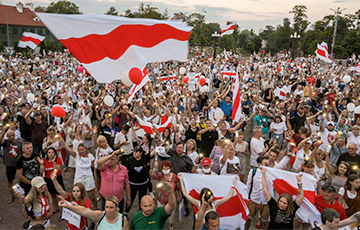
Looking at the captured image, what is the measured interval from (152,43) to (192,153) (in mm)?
2370

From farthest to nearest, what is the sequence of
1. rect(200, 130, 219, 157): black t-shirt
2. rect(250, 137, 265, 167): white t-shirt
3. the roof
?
the roof → rect(200, 130, 219, 157): black t-shirt → rect(250, 137, 265, 167): white t-shirt

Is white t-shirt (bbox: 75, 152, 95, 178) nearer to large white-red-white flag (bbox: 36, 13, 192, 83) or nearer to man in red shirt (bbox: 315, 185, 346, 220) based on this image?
large white-red-white flag (bbox: 36, 13, 192, 83)

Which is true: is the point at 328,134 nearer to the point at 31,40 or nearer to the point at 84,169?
the point at 84,169

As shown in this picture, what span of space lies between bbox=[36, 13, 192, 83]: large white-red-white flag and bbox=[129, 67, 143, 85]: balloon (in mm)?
176

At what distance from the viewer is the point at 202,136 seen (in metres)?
6.81

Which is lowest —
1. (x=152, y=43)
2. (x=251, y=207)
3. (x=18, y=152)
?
(x=251, y=207)

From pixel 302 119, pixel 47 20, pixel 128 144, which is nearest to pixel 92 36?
pixel 47 20

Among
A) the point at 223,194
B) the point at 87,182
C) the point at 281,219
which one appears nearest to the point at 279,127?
the point at 223,194

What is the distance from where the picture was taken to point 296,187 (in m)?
4.44

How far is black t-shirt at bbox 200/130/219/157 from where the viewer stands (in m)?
6.65

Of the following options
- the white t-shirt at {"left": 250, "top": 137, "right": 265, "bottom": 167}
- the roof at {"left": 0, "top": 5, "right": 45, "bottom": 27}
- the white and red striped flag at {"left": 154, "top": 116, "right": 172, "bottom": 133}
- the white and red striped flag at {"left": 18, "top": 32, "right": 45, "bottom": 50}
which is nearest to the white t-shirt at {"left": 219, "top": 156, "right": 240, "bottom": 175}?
the white t-shirt at {"left": 250, "top": 137, "right": 265, "bottom": 167}

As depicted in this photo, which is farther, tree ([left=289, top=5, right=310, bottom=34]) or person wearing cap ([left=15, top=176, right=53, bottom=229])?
tree ([left=289, top=5, right=310, bottom=34])

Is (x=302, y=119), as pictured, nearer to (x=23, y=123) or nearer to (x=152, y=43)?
(x=152, y=43)

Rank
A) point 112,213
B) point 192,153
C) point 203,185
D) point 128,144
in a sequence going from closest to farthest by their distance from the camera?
point 112,213 < point 203,185 < point 192,153 < point 128,144
